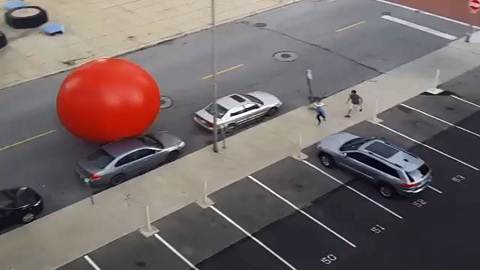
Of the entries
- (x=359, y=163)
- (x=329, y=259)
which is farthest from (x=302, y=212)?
(x=359, y=163)

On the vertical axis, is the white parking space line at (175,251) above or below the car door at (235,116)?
below

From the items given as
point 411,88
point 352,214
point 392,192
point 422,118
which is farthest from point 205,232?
point 411,88

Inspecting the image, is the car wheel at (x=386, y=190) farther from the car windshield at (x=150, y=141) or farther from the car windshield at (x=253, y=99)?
the car windshield at (x=150, y=141)

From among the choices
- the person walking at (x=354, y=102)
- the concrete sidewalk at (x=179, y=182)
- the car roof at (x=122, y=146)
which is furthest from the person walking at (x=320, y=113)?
the car roof at (x=122, y=146)

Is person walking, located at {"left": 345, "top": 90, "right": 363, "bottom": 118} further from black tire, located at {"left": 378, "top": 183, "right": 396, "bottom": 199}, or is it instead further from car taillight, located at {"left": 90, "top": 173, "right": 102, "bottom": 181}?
car taillight, located at {"left": 90, "top": 173, "right": 102, "bottom": 181}

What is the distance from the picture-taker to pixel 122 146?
78.1 feet

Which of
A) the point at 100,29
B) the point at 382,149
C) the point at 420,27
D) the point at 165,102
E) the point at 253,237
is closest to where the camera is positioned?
the point at 253,237

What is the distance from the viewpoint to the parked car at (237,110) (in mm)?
26125

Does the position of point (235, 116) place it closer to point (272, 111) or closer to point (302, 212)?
point (272, 111)

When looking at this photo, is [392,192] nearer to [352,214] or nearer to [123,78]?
[352,214]

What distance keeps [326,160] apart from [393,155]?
245 centimetres

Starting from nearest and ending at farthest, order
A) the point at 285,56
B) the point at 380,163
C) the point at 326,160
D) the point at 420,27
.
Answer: the point at 380,163, the point at 326,160, the point at 285,56, the point at 420,27

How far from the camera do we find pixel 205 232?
21234 mm

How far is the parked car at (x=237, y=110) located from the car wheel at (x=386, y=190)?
624cm
